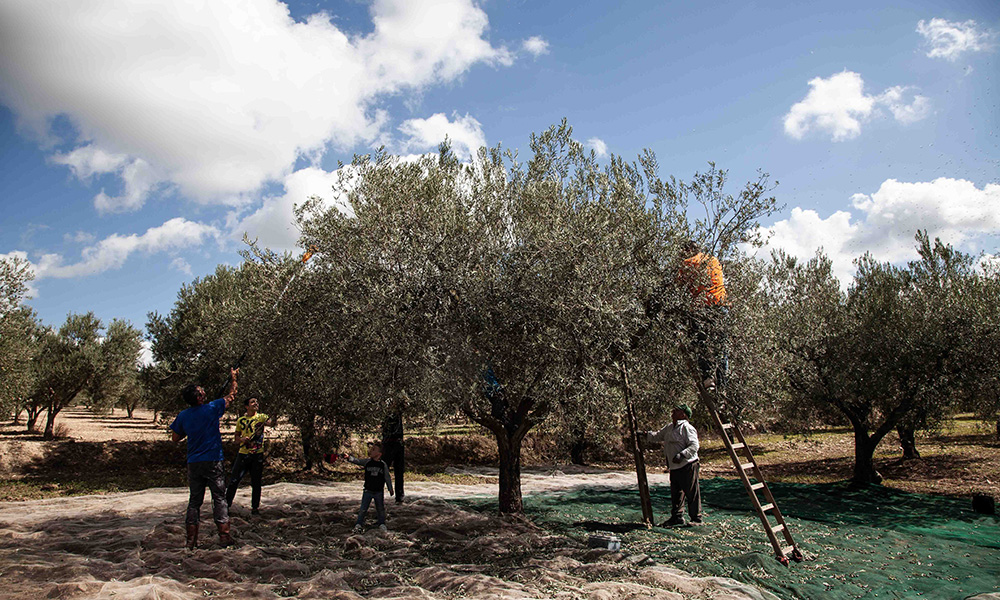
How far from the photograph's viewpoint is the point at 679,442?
1113cm

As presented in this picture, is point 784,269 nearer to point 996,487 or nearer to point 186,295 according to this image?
point 996,487

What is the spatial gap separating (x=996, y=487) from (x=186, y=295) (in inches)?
1149

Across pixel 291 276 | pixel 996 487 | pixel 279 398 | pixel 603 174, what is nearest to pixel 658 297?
pixel 603 174

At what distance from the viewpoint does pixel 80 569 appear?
6.91 metres

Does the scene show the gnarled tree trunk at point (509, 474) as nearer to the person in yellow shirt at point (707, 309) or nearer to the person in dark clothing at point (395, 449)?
the person in dark clothing at point (395, 449)

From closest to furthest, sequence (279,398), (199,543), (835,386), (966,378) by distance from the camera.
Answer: (199,543) < (279,398) < (966,378) < (835,386)

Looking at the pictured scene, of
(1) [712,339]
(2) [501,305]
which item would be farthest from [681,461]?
(2) [501,305]

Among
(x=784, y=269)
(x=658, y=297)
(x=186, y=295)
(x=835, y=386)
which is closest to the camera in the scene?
(x=658, y=297)

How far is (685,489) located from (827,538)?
2604mm

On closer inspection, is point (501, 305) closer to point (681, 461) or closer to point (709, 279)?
point (709, 279)

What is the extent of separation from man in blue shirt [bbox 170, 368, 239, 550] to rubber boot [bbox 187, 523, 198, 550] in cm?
1

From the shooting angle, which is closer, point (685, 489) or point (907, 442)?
point (685, 489)

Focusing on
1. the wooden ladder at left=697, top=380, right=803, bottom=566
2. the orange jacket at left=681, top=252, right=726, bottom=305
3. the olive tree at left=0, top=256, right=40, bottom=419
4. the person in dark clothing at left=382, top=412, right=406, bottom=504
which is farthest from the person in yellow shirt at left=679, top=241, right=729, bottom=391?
the olive tree at left=0, top=256, right=40, bottom=419

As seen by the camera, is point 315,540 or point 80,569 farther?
point 315,540
